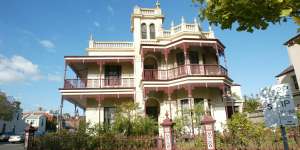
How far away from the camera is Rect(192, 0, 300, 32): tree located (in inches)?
195

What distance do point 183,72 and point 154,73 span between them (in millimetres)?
2673

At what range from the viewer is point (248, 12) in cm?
546

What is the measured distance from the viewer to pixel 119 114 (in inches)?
643

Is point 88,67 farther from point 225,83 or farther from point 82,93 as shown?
point 225,83

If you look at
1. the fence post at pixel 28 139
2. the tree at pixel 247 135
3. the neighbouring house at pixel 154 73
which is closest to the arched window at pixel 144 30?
the neighbouring house at pixel 154 73

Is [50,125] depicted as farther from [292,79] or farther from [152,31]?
[292,79]

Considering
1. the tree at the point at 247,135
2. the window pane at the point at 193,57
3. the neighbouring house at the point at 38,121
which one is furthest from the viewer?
the neighbouring house at the point at 38,121

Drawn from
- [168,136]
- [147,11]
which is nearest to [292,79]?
[147,11]

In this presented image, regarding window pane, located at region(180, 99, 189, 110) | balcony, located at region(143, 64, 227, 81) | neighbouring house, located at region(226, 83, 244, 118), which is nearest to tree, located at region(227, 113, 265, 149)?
balcony, located at region(143, 64, 227, 81)

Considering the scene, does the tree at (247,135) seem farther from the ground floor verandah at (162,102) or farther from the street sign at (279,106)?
the ground floor verandah at (162,102)

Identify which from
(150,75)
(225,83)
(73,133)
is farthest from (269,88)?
(150,75)

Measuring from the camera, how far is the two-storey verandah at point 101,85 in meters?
19.7

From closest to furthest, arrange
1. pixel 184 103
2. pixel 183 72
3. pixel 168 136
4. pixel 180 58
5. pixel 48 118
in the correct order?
pixel 168 136 → pixel 183 72 → pixel 184 103 → pixel 180 58 → pixel 48 118

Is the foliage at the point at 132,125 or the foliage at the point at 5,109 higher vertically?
the foliage at the point at 5,109
